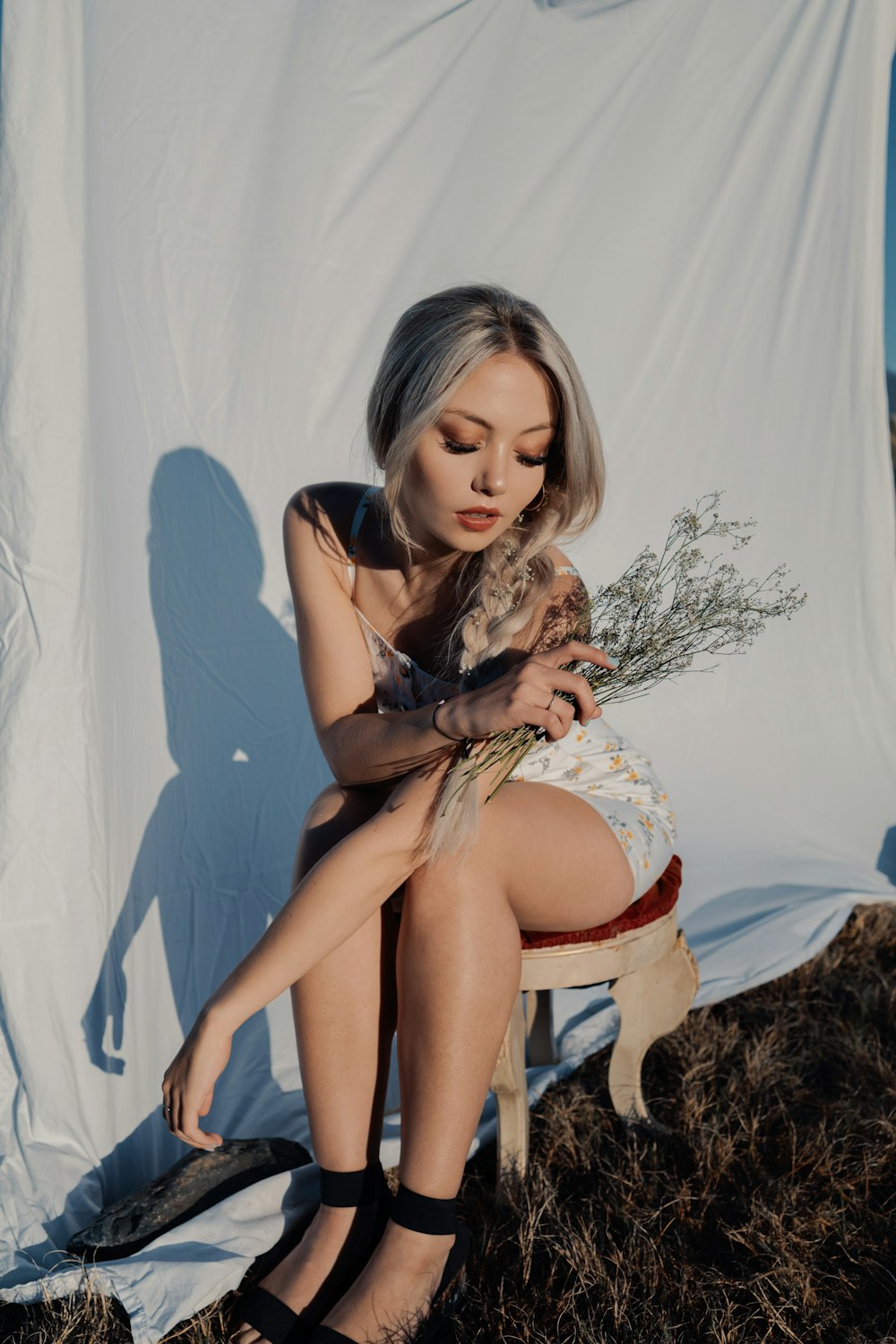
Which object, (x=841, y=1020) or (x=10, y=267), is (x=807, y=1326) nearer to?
(x=841, y=1020)

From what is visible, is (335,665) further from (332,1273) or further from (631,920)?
(332,1273)

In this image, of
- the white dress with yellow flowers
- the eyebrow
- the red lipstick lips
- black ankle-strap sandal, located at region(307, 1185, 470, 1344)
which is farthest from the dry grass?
the eyebrow

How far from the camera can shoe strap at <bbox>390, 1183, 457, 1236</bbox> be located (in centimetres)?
132

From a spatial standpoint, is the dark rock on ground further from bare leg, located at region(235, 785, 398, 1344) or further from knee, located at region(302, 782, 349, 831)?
knee, located at region(302, 782, 349, 831)

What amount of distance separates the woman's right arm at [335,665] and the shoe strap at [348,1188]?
516 millimetres

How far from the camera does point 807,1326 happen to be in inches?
52.5

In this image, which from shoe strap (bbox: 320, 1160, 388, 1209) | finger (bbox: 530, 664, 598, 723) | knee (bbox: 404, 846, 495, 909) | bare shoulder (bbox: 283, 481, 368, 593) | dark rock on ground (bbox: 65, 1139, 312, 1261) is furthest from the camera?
bare shoulder (bbox: 283, 481, 368, 593)

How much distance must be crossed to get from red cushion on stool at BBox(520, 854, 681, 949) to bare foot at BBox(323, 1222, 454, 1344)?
0.40 meters

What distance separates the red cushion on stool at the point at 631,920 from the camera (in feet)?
5.12

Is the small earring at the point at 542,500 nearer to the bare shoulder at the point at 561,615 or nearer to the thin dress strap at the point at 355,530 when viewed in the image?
the bare shoulder at the point at 561,615

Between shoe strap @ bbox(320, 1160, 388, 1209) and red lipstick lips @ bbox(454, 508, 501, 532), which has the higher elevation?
red lipstick lips @ bbox(454, 508, 501, 532)

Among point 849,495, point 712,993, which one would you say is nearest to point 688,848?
point 712,993

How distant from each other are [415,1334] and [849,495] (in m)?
2.32


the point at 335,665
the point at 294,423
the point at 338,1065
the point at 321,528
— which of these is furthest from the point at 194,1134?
the point at 294,423
